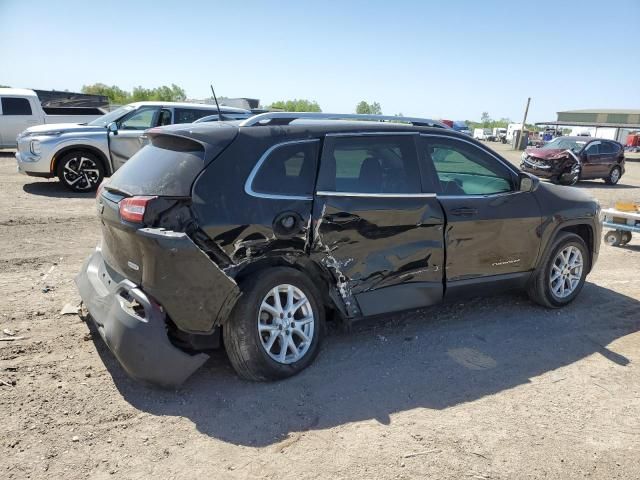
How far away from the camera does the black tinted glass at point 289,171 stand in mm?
3545

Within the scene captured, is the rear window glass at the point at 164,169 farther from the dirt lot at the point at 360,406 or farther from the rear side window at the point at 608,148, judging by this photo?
the rear side window at the point at 608,148

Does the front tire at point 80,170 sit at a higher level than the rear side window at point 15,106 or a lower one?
lower

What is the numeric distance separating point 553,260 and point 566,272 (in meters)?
0.29

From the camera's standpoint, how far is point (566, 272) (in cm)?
527

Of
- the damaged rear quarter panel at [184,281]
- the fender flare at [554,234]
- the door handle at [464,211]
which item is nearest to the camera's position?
the damaged rear quarter panel at [184,281]

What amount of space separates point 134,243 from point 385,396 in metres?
1.96

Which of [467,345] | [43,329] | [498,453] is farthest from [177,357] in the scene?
[467,345]

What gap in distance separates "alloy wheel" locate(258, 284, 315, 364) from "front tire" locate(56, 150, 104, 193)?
28.7ft

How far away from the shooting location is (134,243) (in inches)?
129

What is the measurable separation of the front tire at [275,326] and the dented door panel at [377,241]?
0.29 metres

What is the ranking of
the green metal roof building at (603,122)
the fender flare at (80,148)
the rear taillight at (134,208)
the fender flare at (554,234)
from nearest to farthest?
the rear taillight at (134,208) → the fender flare at (554,234) → the fender flare at (80,148) → the green metal roof building at (603,122)

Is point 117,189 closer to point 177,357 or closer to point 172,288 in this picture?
point 172,288

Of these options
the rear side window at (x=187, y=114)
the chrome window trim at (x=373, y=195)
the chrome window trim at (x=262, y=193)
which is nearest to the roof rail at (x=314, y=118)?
the chrome window trim at (x=262, y=193)

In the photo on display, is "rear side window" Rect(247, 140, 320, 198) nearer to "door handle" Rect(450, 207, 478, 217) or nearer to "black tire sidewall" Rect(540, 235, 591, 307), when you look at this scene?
"door handle" Rect(450, 207, 478, 217)
